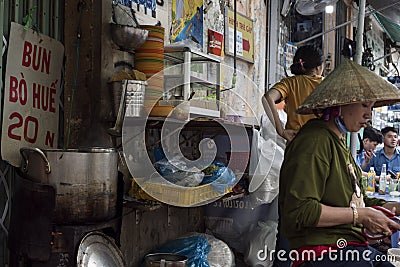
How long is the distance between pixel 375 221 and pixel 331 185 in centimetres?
24

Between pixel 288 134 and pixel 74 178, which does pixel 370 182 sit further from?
pixel 74 178

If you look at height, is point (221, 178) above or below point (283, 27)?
below

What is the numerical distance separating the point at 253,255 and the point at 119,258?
73.4 inches

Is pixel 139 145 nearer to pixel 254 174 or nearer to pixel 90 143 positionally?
pixel 90 143

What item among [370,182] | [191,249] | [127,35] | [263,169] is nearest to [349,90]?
[127,35]

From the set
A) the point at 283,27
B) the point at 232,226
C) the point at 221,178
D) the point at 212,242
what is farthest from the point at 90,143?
the point at 283,27

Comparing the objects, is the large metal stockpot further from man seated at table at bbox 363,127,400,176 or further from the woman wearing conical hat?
man seated at table at bbox 363,127,400,176

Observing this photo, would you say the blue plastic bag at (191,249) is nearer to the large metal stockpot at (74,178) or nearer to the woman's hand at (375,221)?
the large metal stockpot at (74,178)


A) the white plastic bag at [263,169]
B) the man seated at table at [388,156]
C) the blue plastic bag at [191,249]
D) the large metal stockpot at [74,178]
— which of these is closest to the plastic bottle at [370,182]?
the white plastic bag at [263,169]

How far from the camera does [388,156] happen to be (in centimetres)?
621

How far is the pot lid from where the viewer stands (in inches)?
93.0

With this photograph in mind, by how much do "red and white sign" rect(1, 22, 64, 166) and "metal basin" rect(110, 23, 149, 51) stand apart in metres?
0.36

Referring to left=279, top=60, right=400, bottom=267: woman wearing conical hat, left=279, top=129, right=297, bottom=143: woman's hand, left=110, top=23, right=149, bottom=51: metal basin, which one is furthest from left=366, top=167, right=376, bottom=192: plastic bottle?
left=110, top=23, right=149, bottom=51: metal basin

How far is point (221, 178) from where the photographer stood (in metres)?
3.60
